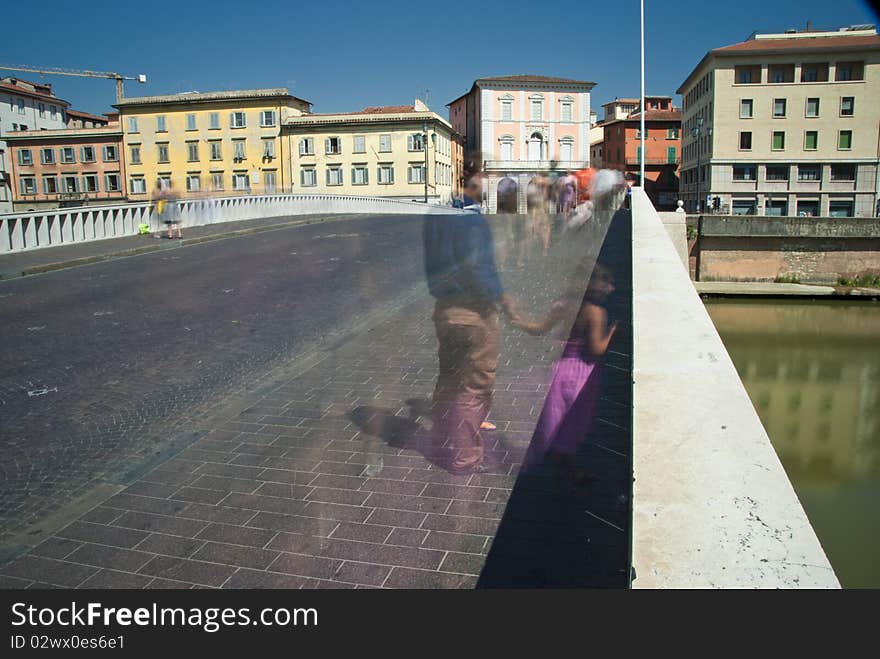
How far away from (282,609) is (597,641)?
1.17 metres

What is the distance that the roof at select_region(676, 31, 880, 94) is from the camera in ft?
155

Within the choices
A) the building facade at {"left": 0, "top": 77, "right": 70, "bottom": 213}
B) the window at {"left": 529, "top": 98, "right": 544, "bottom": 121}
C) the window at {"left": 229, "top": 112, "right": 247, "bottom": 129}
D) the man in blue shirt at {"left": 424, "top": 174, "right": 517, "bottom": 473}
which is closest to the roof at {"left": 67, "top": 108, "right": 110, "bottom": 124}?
the building facade at {"left": 0, "top": 77, "right": 70, "bottom": 213}

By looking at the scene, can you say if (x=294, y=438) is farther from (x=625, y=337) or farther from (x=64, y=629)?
(x=625, y=337)

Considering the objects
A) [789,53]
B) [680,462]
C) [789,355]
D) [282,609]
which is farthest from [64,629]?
[789,53]

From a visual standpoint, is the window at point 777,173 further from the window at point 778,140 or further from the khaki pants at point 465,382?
the khaki pants at point 465,382

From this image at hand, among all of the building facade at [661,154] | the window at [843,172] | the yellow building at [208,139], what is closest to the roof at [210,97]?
the yellow building at [208,139]

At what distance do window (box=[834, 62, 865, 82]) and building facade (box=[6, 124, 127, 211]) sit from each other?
53.1 metres

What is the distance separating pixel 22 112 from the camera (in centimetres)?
6353

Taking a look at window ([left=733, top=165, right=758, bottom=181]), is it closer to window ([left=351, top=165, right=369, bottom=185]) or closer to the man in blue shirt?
window ([left=351, top=165, right=369, bottom=185])

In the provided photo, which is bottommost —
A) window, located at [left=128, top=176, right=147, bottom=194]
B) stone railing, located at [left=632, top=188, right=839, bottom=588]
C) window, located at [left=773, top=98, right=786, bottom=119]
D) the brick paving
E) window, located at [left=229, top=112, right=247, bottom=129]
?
the brick paving

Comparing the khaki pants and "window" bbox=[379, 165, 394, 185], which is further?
"window" bbox=[379, 165, 394, 185]

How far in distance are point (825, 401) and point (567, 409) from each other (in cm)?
1925

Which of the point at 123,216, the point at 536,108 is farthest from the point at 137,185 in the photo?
the point at 123,216

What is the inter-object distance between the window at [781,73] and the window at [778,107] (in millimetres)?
1301
